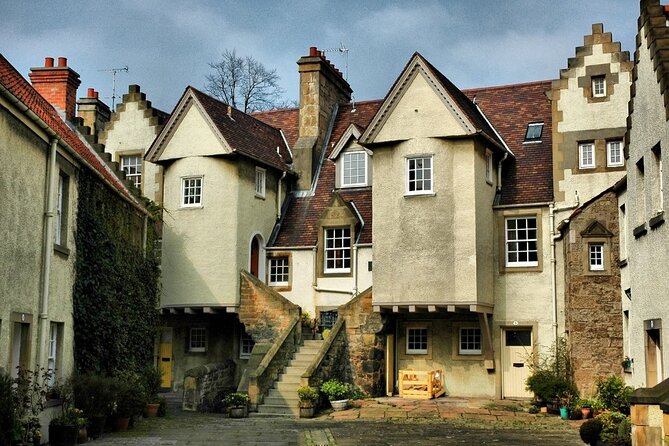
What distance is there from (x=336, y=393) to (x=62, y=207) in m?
10.3

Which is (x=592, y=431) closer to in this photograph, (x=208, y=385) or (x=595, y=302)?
(x=595, y=302)

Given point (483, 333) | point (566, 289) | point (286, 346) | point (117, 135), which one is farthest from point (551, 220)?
point (117, 135)

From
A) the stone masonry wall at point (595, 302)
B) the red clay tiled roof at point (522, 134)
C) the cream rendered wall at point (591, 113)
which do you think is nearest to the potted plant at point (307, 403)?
the stone masonry wall at point (595, 302)

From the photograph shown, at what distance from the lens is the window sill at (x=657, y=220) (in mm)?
15930

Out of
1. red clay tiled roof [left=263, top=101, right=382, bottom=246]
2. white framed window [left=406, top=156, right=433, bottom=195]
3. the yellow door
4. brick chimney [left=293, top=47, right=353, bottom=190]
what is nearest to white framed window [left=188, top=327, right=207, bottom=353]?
the yellow door

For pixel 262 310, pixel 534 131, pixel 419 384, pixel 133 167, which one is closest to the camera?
pixel 419 384

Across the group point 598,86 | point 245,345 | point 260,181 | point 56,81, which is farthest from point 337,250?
point 56,81

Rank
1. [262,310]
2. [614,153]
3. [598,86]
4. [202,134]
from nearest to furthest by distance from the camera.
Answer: [614,153] < [598,86] < [262,310] < [202,134]

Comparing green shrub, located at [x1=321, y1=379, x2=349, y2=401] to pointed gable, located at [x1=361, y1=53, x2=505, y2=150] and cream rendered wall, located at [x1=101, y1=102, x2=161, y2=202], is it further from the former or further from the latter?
cream rendered wall, located at [x1=101, y1=102, x2=161, y2=202]

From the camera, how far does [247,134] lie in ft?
106

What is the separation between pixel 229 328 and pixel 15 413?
55.8 feet

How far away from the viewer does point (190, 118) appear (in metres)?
30.6

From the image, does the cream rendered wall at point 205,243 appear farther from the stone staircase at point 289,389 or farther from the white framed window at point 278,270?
the stone staircase at point 289,389

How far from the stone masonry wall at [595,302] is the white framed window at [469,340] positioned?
4013 mm
